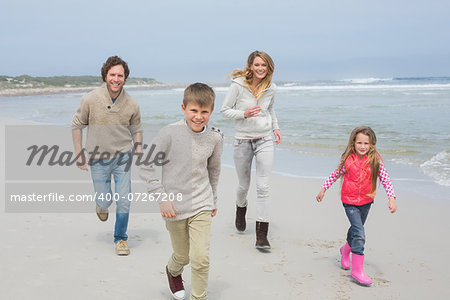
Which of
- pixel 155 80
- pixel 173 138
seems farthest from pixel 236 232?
pixel 155 80

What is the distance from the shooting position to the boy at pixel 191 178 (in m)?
3.01

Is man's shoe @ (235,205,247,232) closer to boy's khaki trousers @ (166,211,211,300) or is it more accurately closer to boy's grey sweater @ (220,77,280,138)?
boy's grey sweater @ (220,77,280,138)

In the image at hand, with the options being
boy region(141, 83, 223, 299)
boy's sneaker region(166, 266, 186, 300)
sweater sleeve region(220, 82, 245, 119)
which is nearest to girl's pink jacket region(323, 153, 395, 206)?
boy region(141, 83, 223, 299)

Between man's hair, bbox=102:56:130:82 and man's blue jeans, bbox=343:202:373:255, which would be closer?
man's blue jeans, bbox=343:202:373:255

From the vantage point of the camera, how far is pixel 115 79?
13.5 feet

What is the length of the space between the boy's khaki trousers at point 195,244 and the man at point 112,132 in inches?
49.5

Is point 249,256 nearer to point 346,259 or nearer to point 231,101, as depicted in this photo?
point 346,259

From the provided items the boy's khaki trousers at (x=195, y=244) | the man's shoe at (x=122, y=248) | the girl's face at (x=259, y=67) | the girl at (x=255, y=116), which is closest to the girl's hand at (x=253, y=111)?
the girl at (x=255, y=116)

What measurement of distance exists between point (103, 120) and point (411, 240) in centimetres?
319

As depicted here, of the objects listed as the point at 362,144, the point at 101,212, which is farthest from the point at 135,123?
the point at 362,144

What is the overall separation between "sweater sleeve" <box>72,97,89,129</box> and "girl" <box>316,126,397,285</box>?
2251mm

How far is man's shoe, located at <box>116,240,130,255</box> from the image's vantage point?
4.26 m

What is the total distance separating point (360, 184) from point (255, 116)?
1.34 metres

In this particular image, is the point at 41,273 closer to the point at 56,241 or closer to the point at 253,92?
the point at 56,241
